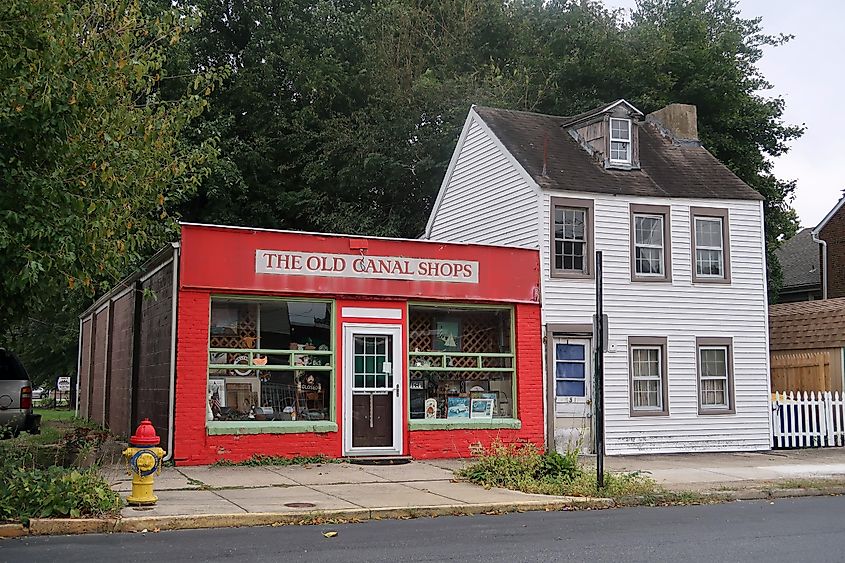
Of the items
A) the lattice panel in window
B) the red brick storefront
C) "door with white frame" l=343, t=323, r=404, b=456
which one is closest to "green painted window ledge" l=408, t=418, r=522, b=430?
the red brick storefront

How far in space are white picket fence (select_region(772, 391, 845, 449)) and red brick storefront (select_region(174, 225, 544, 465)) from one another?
243 inches

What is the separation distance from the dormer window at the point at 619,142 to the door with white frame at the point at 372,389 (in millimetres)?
7101

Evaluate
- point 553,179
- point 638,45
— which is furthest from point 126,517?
point 638,45

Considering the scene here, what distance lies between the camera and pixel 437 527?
10.8 metres

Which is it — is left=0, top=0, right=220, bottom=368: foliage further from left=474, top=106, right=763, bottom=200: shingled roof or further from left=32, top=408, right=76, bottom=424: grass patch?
left=32, top=408, right=76, bottom=424: grass patch

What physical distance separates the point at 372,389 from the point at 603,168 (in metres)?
7.64

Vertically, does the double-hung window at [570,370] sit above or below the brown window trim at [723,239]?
below

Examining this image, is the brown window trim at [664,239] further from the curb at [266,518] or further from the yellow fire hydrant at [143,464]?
the yellow fire hydrant at [143,464]

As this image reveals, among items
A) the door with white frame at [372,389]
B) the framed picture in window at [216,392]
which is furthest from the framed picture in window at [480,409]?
the framed picture in window at [216,392]

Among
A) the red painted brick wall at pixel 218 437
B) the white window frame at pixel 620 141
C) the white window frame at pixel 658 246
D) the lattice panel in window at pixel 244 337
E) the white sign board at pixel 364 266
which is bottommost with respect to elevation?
the red painted brick wall at pixel 218 437

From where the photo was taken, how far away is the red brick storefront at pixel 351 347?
53.0 feet

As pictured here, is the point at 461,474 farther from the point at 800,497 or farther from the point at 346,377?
the point at 800,497

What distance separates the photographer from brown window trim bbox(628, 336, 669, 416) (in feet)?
64.7

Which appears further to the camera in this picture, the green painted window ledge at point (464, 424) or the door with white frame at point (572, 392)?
the door with white frame at point (572, 392)
